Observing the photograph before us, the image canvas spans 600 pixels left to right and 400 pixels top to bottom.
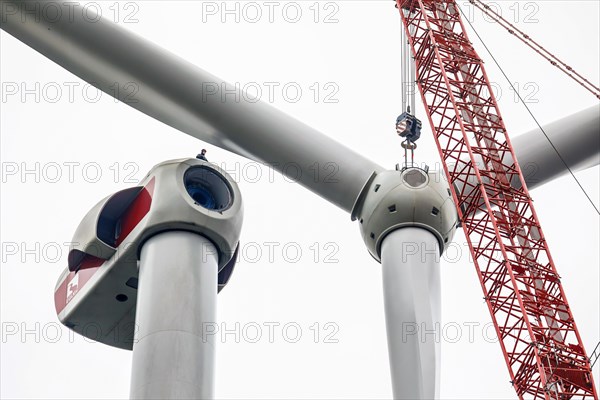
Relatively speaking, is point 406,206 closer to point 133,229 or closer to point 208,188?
point 208,188

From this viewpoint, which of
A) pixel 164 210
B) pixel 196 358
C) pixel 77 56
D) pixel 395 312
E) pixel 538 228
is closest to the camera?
pixel 196 358

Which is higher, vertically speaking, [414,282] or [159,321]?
[414,282]

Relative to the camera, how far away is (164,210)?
23203 mm

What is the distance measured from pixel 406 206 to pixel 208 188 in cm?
445

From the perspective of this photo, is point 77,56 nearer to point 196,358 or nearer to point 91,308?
point 91,308

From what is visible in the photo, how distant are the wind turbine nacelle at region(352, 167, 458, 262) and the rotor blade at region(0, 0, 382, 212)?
28.5 inches

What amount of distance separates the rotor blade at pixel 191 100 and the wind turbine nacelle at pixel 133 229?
3226 millimetres

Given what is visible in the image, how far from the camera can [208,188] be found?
2462cm

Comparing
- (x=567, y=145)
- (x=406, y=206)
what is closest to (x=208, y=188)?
(x=406, y=206)

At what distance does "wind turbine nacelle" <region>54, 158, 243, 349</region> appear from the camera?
76.5 ft

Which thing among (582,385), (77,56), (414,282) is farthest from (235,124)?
(582,385)

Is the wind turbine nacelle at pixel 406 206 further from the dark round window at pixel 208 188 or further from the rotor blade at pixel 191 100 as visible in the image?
the dark round window at pixel 208 188

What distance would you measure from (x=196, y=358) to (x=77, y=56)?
8.84 m

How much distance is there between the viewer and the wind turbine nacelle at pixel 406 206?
26109 millimetres
